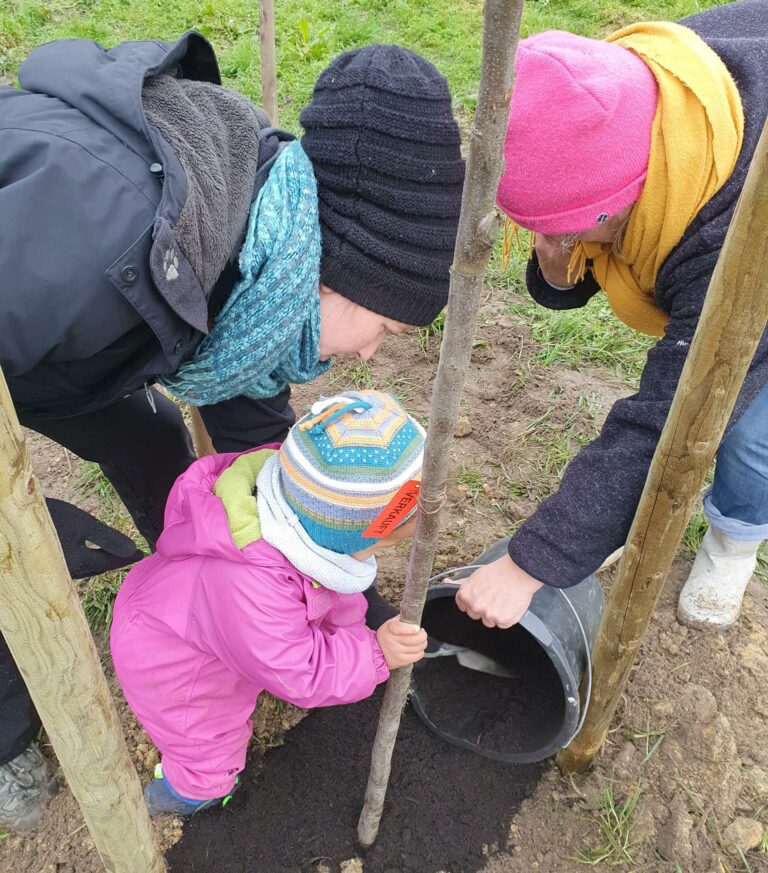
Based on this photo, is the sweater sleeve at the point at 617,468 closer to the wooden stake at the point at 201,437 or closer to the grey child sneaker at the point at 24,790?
the wooden stake at the point at 201,437

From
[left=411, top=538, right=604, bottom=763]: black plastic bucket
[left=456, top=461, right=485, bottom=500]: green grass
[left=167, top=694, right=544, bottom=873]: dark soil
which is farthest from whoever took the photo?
[left=456, top=461, right=485, bottom=500]: green grass

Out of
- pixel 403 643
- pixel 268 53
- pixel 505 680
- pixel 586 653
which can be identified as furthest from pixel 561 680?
pixel 268 53

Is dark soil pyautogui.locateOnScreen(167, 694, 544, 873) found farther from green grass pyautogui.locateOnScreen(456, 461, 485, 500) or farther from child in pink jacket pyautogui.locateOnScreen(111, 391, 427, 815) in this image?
green grass pyautogui.locateOnScreen(456, 461, 485, 500)

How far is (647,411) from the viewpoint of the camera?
143 centimetres

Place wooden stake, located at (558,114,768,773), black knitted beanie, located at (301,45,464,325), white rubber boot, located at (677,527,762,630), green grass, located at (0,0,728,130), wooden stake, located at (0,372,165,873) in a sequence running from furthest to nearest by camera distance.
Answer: green grass, located at (0,0,728,130) < white rubber boot, located at (677,527,762,630) < black knitted beanie, located at (301,45,464,325) < wooden stake, located at (558,114,768,773) < wooden stake, located at (0,372,165,873)

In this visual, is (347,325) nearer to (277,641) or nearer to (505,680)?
(277,641)

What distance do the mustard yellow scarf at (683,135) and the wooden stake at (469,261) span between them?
0.62 m

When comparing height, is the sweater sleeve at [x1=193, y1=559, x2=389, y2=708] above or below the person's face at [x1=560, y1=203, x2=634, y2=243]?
below

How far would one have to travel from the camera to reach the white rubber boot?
2.19 metres

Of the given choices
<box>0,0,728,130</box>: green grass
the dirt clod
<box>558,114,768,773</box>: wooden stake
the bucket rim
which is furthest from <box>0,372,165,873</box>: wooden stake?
<box>0,0,728,130</box>: green grass

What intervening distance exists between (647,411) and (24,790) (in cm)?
165

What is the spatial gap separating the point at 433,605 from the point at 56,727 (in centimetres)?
117

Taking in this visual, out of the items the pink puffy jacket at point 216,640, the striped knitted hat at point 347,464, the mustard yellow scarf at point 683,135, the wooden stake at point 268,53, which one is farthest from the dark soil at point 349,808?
the wooden stake at point 268,53

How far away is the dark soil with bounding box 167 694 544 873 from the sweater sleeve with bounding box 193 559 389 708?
576mm
